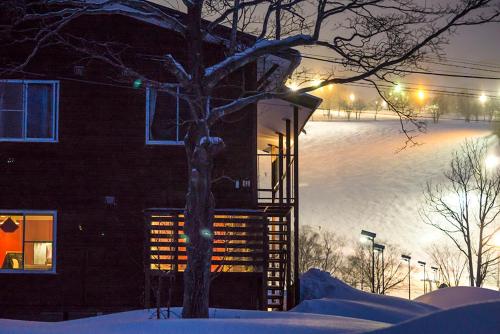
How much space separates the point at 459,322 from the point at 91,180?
32.2 ft

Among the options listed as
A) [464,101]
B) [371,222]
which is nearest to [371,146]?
[371,222]

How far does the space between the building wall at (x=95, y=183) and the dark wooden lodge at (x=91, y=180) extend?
2 cm

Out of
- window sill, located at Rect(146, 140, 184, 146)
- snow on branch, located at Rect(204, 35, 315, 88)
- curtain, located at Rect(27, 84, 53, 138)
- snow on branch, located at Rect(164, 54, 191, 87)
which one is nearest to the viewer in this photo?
snow on branch, located at Rect(164, 54, 191, 87)

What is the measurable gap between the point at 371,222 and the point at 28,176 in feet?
201

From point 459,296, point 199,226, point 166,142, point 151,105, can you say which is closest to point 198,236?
point 199,226

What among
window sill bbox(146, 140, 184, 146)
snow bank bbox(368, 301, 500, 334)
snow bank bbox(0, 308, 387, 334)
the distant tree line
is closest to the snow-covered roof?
window sill bbox(146, 140, 184, 146)

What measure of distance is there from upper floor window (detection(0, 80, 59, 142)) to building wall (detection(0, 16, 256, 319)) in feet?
0.56

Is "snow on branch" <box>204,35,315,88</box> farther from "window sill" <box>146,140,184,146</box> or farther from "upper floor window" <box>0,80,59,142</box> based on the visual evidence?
"upper floor window" <box>0,80,59,142</box>

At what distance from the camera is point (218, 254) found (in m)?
14.8

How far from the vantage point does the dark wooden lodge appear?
48.9 feet

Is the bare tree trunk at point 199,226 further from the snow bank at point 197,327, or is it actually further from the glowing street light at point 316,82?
the glowing street light at point 316,82

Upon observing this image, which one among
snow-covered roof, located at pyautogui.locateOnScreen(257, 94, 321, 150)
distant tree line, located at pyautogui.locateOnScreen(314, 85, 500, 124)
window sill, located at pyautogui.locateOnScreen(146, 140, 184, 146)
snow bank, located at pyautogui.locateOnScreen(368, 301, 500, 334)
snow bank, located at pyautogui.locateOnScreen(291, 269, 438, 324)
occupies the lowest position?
snow bank, located at pyautogui.locateOnScreen(291, 269, 438, 324)

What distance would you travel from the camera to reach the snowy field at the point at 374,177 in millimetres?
72188

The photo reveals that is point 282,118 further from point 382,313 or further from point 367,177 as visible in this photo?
point 367,177
